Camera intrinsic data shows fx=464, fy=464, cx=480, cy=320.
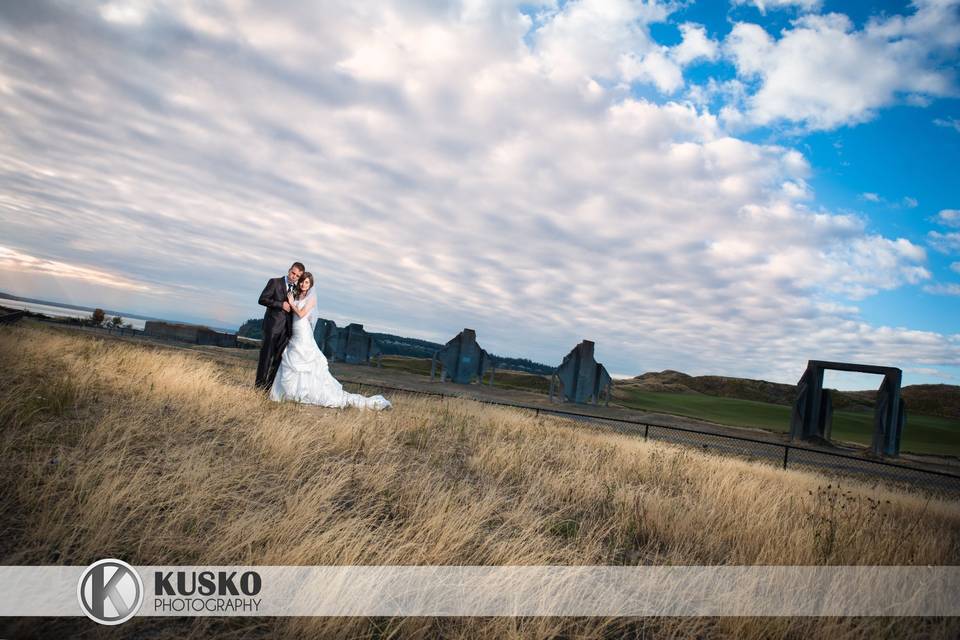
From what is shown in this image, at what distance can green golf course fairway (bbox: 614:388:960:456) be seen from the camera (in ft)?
82.0

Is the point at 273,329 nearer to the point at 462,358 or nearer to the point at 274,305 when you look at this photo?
the point at 274,305

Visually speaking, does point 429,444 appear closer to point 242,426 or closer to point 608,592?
point 242,426

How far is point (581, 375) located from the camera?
27484 mm

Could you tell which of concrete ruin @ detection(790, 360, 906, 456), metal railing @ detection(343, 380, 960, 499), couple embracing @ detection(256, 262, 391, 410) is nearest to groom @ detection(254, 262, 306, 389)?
couple embracing @ detection(256, 262, 391, 410)

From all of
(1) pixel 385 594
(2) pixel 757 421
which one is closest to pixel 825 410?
(2) pixel 757 421

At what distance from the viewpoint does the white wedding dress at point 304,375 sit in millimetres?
9438

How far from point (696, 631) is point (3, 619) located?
3.96 metres

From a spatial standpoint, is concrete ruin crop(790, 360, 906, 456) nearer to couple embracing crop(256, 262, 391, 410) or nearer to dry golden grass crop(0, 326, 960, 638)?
dry golden grass crop(0, 326, 960, 638)

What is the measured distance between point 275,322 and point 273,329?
0.15m

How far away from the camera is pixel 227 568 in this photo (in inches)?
116

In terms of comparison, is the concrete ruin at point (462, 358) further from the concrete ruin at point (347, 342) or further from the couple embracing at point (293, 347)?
the couple embracing at point (293, 347)

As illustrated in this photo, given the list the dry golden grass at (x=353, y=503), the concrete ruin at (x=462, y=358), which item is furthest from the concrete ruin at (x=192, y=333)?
the dry golden grass at (x=353, y=503)

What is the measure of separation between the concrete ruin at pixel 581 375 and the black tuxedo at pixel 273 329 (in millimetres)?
19681

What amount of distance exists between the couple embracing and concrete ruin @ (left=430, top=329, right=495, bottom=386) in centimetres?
1981
